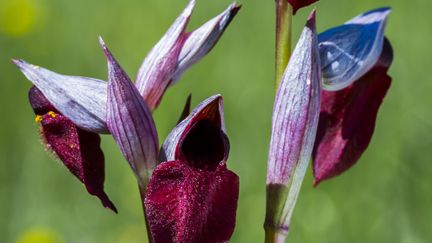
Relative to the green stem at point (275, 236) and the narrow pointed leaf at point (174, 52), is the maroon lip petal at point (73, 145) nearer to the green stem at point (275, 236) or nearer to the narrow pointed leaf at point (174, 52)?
the narrow pointed leaf at point (174, 52)

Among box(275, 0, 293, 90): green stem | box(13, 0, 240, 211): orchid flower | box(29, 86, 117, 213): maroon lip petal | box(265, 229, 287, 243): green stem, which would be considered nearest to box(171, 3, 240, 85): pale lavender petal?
box(13, 0, 240, 211): orchid flower

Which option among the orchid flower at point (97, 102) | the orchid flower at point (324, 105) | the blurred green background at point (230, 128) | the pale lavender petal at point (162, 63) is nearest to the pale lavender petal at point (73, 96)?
the orchid flower at point (97, 102)

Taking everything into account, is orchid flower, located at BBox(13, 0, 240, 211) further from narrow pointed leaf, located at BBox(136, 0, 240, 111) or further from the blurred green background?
the blurred green background

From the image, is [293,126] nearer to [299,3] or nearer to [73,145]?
[299,3]

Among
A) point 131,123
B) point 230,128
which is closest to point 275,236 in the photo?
point 131,123

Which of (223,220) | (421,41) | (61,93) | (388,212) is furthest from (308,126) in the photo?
(421,41)

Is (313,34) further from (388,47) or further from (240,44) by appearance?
(240,44)
